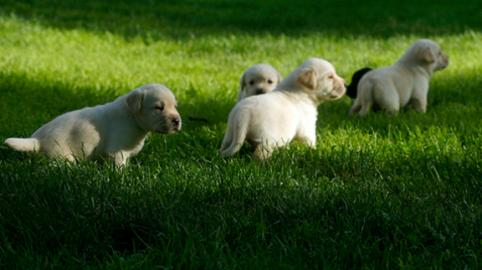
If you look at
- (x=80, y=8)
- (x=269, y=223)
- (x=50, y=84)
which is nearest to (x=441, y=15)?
(x=80, y=8)

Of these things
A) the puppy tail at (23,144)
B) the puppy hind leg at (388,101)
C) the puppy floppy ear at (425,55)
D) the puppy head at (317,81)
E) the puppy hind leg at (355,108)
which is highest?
the puppy head at (317,81)

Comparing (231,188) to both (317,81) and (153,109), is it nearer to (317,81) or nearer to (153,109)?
(153,109)

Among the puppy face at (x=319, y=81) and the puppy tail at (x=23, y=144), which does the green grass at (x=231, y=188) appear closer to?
the puppy tail at (x=23, y=144)

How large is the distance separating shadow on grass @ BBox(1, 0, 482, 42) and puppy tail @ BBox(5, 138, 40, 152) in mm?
8389

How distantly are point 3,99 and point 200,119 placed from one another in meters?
2.05

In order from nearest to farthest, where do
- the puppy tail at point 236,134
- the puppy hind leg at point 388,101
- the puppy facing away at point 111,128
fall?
1. the puppy facing away at point 111,128
2. the puppy tail at point 236,134
3. the puppy hind leg at point 388,101

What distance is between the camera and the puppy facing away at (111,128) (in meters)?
5.98

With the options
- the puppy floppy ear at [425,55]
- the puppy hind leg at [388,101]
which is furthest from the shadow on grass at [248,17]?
the puppy hind leg at [388,101]

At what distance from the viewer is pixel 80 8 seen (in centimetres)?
1741

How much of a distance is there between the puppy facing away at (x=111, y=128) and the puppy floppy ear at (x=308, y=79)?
1.19 meters

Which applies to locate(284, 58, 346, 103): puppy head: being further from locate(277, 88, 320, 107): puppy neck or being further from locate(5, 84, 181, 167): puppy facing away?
locate(5, 84, 181, 167): puppy facing away

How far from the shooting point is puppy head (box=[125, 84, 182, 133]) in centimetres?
611

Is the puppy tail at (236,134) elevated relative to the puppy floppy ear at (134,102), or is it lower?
lower

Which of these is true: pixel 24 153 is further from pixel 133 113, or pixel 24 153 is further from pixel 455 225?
pixel 455 225
